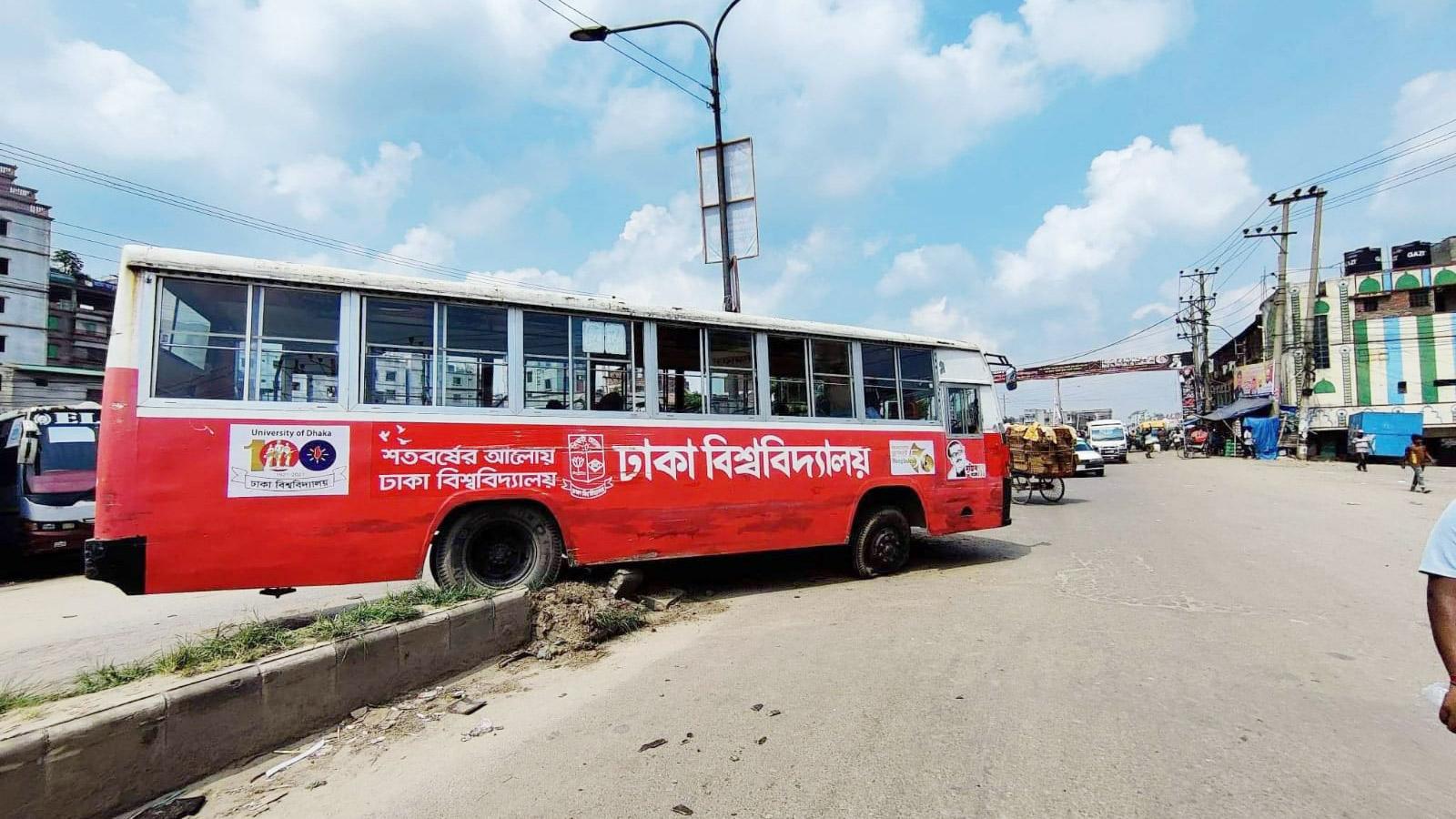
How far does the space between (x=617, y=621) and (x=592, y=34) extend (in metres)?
8.39

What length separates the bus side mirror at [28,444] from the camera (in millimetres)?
8625

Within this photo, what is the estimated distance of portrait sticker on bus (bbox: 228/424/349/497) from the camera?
4988mm

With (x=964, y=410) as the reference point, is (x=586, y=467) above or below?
below

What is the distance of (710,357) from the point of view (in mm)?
6930

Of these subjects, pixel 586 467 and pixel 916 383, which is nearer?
pixel 586 467

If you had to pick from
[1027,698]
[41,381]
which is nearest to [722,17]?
[1027,698]

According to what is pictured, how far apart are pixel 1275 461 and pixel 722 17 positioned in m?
36.7

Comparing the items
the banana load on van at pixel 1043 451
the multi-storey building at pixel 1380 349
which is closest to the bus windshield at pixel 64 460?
the banana load on van at pixel 1043 451

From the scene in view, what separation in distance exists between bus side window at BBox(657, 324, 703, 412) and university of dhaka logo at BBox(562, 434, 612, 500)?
2.52 ft

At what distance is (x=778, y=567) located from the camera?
8586 mm

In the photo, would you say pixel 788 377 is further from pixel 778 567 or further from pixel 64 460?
pixel 64 460

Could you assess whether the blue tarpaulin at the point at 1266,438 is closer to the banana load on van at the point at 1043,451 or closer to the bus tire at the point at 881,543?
the banana load on van at the point at 1043,451

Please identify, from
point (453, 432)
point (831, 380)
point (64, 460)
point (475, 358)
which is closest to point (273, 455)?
point (453, 432)

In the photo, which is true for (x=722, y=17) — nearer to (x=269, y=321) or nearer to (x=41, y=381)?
(x=269, y=321)
